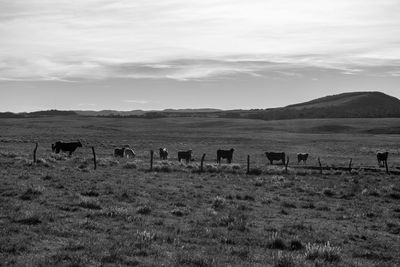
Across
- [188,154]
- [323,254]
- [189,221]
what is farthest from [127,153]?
[323,254]

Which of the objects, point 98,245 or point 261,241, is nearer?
point 98,245

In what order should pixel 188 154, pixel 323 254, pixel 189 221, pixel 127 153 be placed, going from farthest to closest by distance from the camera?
pixel 127 153, pixel 188 154, pixel 189 221, pixel 323 254

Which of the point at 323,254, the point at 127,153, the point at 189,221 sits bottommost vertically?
the point at 127,153

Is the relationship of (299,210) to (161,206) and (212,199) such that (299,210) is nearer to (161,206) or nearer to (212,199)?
(212,199)

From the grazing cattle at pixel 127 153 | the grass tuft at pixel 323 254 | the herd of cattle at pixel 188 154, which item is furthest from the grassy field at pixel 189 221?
the grazing cattle at pixel 127 153

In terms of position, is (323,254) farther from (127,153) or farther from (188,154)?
(127,153)

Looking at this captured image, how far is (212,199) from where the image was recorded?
18.6m

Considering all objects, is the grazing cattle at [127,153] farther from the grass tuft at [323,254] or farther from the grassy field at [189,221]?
the grass tuft at [323,254]

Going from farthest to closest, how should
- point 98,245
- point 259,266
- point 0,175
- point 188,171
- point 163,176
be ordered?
point 188,171
point 163,176
point 0,175
point 98,245
point 259,266

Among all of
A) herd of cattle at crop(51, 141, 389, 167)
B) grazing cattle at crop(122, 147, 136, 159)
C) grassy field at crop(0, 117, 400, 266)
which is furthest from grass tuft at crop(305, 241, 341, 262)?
grazing cattle at crop(122, 147, 136, 159)

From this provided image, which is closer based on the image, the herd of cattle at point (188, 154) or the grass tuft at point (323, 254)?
the grass tuft at point (323, 254)

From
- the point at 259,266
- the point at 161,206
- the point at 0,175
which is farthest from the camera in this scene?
the point at 0,175

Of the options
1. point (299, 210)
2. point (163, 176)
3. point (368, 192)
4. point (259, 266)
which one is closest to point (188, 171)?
point (163, 176)

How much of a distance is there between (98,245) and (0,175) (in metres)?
14.2
